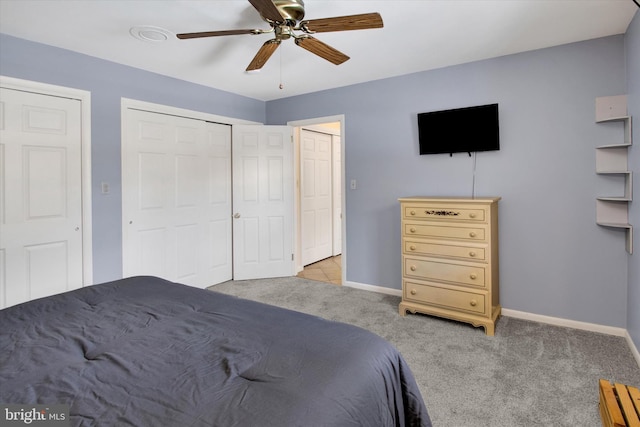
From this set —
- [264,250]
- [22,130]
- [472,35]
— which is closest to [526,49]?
[472,35]

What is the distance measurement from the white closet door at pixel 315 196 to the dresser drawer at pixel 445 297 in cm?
219

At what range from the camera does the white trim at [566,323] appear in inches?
109

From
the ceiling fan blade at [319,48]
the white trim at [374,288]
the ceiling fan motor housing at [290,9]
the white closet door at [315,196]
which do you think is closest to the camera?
the ceiling fan motor housing at [290,9]

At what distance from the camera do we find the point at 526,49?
2992mm

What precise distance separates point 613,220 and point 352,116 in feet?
8.78

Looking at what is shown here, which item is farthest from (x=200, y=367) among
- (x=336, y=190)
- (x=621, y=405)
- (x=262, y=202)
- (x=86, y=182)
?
(x=336, y=190)

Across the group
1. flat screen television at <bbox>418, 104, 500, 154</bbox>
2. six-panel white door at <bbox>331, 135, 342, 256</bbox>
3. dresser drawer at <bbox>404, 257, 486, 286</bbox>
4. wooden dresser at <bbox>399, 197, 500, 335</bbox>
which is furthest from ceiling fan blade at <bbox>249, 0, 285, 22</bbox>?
six-panel white door at <bbox>331, 135, 342, 256</bbox>

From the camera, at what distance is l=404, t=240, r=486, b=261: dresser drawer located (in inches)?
113

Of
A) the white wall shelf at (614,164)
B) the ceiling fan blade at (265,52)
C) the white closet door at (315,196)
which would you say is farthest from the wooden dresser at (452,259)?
the white closet door at (315,196)

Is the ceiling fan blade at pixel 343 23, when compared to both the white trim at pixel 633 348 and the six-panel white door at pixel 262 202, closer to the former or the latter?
the six-panel white door at pixel 262 202

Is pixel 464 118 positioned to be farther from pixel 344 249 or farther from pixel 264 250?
pixel 264 250

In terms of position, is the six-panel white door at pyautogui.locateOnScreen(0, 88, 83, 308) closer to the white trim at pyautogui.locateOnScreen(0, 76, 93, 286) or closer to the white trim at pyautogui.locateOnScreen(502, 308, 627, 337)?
the white trim at pyautogui.locateOnScreen(0, 76, 93, 286)

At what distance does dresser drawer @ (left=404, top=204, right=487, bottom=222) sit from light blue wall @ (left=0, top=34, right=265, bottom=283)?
9.27 feet

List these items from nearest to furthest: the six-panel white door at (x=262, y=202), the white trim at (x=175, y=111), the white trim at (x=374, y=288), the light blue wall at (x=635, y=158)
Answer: the light blue wall at (x=635, y=158) → the white trim at (x=175, y=111) → the white trim at (x=374, y=288) → the six-panel white door at (x=262, y=202)
